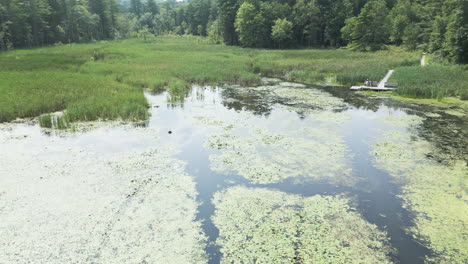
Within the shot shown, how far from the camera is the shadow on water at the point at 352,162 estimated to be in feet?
23.2

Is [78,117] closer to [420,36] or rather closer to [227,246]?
[227,246]

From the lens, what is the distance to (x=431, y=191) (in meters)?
8.79

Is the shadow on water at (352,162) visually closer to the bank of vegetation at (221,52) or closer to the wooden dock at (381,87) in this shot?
the bank of vegetation at (221,52)

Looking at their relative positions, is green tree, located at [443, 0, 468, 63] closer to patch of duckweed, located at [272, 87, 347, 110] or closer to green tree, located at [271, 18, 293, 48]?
patch of duckweed, located at [272, 87, 347, 110]

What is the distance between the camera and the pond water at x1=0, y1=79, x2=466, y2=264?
6.59 metres

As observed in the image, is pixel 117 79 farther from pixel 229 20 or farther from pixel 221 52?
pixel 229 20

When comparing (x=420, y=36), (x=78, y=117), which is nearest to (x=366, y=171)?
(x=78, y=117)

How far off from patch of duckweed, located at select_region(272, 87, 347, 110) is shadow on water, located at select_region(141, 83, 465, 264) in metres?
0.82

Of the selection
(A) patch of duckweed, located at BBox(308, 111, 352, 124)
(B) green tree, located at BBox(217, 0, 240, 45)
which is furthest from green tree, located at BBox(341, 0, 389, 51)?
(A) patch of duckweed, located at BBox(308, 111, 352, 124)

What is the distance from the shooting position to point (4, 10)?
158ft

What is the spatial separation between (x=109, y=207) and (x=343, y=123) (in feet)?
38.6

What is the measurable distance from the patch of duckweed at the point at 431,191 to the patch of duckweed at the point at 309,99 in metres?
5.91

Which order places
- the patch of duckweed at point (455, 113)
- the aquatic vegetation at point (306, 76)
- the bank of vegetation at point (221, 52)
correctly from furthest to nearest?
the aquatic vegetation at point (306, 76)
the bank of vegetation at point (221, 52)
the patch of duckweed at point (455, 113)

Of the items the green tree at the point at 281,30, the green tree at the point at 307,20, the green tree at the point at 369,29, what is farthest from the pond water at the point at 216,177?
the green tree at the point at 307,20
